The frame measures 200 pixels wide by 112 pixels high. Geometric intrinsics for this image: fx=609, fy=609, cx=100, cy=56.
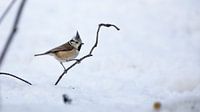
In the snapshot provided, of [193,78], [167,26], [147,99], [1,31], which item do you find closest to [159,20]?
[167,26]

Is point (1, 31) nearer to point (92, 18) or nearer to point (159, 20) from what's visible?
point (92, 18)

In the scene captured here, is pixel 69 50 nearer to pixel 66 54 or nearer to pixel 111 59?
pixel 66 54

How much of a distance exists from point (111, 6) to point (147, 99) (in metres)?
5.84

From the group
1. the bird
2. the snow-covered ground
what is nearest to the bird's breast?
the bird

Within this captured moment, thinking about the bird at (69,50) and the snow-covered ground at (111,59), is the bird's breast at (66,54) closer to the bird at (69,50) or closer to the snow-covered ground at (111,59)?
the bird at (69,50)

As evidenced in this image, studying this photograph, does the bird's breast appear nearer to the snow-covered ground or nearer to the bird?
the bird

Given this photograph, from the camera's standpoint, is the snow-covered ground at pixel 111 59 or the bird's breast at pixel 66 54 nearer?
the snow-covered ground at pixel 111 59

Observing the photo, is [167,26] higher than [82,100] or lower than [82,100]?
higher

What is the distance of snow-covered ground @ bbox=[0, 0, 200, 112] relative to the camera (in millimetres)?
4332

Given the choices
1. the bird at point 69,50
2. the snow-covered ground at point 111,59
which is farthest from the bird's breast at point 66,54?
the snow-covered ground at point 111,59

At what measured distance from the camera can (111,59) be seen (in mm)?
7863

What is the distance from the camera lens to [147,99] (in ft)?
15.7

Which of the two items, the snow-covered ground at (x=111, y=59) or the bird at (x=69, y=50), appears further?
the bird at (x=69, y=50)

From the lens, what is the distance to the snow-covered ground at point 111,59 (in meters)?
4.33
